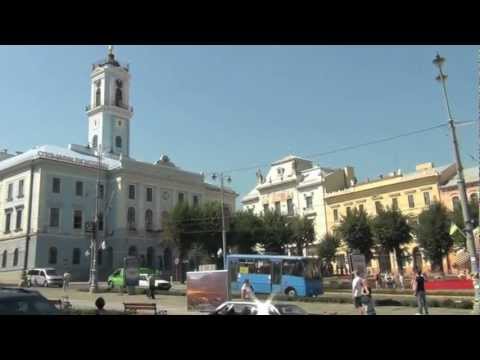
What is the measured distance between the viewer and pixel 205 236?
48.4 m

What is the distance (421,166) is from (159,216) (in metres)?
30.7

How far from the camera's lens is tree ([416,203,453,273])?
38750 mm

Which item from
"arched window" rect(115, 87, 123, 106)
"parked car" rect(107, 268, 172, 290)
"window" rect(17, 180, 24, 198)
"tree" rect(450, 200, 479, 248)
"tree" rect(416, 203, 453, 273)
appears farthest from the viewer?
"arched window" rect(115, 87, 123, 106)

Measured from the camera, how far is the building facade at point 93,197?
4825 centimetres

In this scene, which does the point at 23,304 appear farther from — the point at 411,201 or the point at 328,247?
the point at 411,201

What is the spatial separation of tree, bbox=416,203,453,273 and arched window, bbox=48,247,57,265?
35361 millimetres

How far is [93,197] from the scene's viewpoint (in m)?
53.2

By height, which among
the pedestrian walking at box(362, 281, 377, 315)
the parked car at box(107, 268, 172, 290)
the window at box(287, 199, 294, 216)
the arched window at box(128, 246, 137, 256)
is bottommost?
the pedestrian walking at box(362, 281, 377, 315)

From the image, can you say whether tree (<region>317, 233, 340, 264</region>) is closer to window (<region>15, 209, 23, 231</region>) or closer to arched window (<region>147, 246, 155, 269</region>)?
arched window (<region>147, 246, 155, 269</region>)

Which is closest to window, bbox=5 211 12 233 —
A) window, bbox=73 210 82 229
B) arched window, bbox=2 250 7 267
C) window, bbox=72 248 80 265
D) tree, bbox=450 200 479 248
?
arched window, bbox=2 250 7 267

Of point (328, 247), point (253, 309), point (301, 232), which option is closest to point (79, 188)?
point (301, 232)

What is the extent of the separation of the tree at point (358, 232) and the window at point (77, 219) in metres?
28.2
